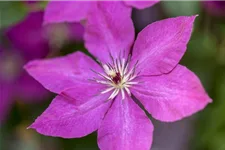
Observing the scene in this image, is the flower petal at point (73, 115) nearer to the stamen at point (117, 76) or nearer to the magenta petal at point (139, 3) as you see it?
the stamen at point (117, 76)

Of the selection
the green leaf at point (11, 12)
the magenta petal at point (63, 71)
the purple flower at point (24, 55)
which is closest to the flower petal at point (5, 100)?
the purple flower at point (24, 55)

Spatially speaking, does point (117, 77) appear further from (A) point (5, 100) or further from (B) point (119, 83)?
(A) point (5, 100)

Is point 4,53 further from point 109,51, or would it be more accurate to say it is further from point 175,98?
point 175,98

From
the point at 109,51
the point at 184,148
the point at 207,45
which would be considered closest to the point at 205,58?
the point at 207,45

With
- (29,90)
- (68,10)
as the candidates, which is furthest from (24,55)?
(68,10)

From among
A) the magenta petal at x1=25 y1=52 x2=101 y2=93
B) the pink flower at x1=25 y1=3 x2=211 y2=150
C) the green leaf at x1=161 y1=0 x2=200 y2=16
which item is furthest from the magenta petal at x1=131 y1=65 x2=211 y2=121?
the green leaf at x1=161 y1=0 x2=200 y2=16
